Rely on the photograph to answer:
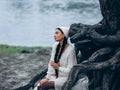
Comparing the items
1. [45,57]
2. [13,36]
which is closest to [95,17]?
[13,36]

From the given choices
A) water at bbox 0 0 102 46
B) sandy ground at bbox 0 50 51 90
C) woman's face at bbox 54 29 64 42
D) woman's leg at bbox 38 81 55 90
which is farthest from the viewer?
water at bbox 0 0 102 46

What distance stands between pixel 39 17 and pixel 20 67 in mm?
10209

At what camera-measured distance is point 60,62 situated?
878cm

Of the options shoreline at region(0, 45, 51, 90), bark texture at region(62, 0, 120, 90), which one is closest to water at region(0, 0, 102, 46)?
shoreline at region(0, 45, 51, 90)

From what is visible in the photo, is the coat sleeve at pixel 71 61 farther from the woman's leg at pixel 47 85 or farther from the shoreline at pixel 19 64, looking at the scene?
the shoreline at pixel 19 64

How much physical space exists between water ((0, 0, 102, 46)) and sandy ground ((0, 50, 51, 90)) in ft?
15.3

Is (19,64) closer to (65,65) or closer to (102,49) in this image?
(65,65)

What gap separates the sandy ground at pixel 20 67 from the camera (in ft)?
40.1

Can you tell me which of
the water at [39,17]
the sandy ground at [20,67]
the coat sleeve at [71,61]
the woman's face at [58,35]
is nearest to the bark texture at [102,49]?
the coat sleeve at [71,61]

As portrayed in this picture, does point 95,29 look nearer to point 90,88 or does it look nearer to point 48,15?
point 90,88

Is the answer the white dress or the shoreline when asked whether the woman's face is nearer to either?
the white dress

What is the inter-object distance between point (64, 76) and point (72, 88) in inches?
9.8

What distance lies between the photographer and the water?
20703 mm

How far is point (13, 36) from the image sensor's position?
20750 millimetres
